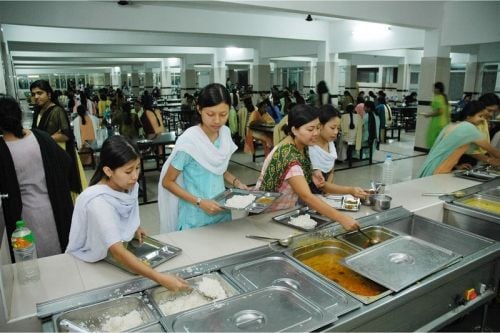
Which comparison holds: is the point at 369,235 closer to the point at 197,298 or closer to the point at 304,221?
the point at 304,221

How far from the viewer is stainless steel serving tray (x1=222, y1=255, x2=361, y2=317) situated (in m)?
1.19

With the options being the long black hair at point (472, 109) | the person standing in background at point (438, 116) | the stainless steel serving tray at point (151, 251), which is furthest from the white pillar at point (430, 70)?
the stainless steel serving tray at point (151, 251)

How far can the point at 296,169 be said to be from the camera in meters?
1.77

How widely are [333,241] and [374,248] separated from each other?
0.60 ft

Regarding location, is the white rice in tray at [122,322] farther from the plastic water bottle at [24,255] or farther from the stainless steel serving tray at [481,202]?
the stainless steel serving tray at [481,202]

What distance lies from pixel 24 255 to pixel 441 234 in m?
1.80

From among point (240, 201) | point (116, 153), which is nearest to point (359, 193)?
point (240, 201)

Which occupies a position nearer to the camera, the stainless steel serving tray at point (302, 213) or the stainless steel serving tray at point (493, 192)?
the stainless steel serving tray at point (302, 213)

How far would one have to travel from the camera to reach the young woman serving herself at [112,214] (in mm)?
1235

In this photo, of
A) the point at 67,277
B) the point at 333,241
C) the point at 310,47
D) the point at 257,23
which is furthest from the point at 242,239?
the point at 310,47

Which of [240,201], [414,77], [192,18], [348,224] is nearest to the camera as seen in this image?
[348,224]

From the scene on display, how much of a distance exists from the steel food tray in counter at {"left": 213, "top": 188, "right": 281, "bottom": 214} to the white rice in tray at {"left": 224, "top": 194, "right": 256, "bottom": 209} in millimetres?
12

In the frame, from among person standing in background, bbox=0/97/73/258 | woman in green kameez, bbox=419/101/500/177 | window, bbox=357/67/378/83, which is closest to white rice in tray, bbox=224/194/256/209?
person standing in background, bbox=0/97/73/258

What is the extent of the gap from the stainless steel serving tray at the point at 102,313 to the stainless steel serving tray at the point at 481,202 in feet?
5.94
